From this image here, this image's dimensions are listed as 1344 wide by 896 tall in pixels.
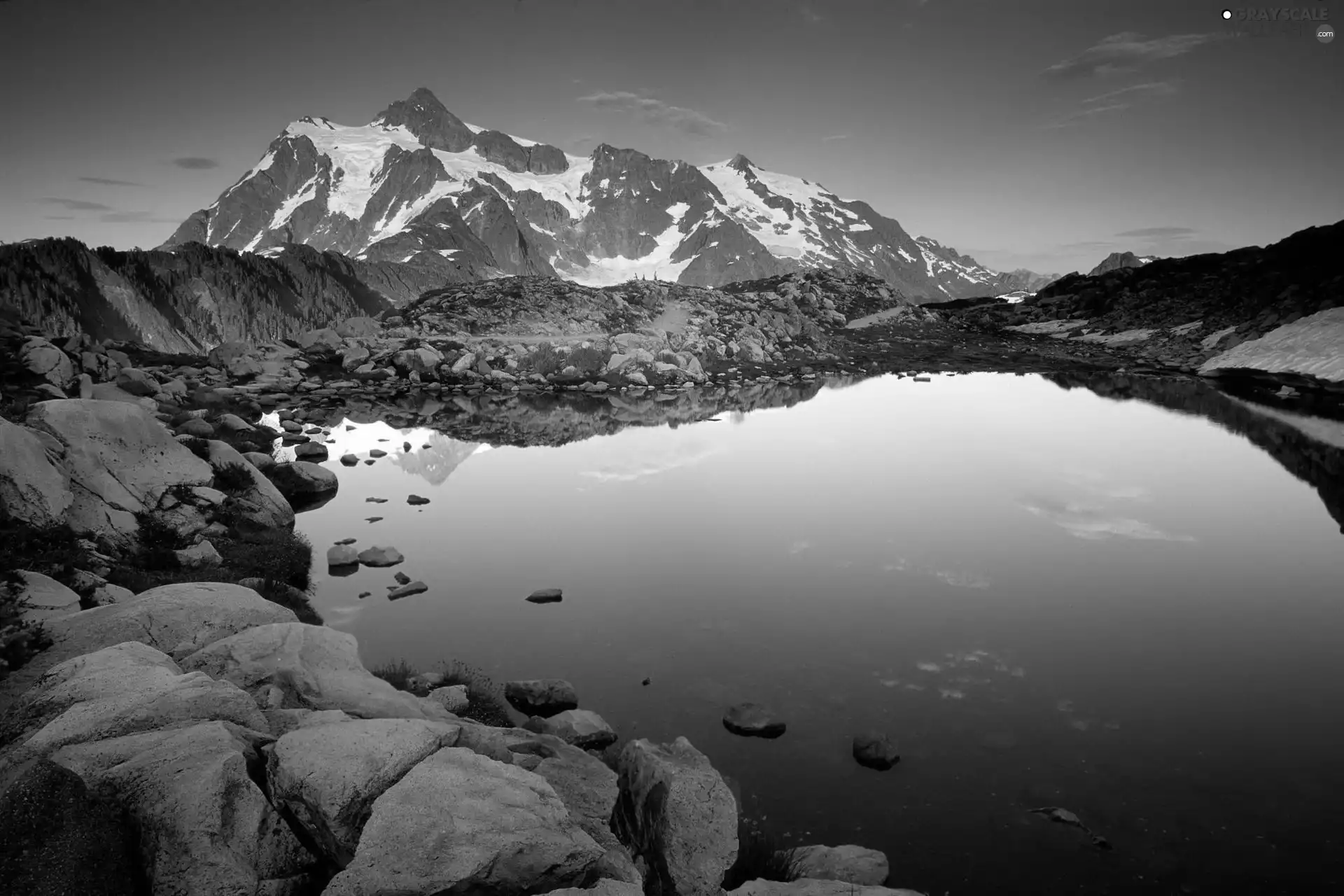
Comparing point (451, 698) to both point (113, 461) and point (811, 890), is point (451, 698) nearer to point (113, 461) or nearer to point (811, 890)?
point (811, 890)

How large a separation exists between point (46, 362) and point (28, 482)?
26.5m

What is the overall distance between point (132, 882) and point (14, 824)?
114 centimetres

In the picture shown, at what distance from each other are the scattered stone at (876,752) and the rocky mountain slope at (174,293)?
10090 cm

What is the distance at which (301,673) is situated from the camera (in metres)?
10.9

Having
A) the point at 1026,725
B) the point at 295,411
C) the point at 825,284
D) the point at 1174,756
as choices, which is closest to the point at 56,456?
the point at 1026,725

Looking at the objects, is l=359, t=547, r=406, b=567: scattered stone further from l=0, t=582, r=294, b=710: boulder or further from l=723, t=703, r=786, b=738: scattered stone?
l=723, t=703, r=786, b=738: scattered stone

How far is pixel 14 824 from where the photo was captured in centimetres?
584

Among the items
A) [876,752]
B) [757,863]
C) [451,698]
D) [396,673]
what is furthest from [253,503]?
[876,752]

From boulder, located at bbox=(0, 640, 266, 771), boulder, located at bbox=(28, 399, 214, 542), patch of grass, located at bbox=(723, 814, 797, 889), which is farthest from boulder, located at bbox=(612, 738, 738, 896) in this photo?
boulder, located at bbox=(28, 399, 214, 542)

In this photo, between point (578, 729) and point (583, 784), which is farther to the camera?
point (578, 729)

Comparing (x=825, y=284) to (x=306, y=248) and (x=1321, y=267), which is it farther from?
(x=306, y=248)

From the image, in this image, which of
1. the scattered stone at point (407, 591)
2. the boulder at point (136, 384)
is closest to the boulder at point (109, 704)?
the scattered stone at point (407, 591)

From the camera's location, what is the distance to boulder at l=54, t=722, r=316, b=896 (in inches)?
254

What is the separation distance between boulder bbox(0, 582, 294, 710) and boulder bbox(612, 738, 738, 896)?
8.05m
